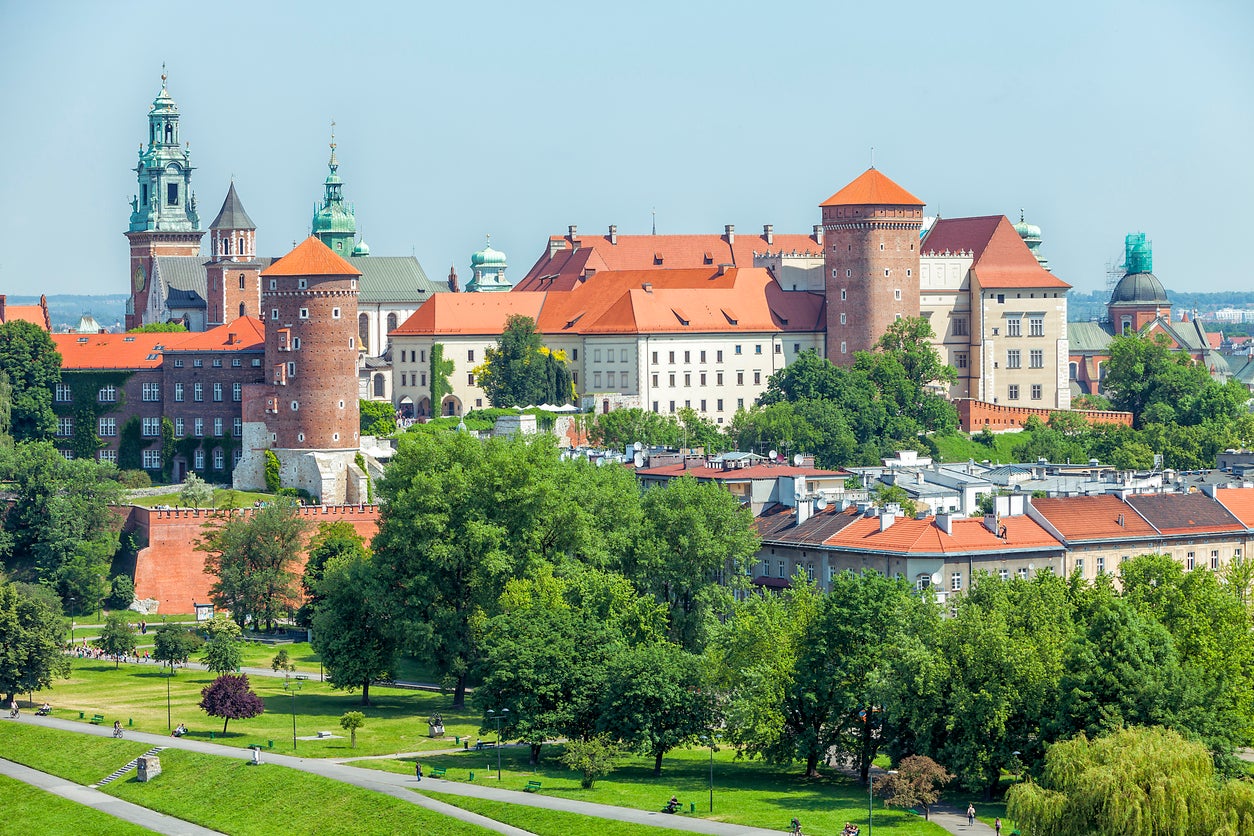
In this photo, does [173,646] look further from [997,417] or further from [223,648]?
[997,417]

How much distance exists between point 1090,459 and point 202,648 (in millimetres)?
51269

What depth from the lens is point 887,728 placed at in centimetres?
6438

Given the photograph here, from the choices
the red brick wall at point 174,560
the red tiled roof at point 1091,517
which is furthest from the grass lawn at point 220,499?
the red tiled roof at point 1091,517

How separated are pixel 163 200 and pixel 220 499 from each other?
6210 cm

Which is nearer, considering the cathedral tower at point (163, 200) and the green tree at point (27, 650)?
the green tree at point (27, 650)

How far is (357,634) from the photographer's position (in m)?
78.1

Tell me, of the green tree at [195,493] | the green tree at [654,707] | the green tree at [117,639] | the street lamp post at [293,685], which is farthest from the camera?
the green tree at [195,493]

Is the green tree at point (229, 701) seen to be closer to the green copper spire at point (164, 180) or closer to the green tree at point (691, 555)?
the green tree at point (691, 555)

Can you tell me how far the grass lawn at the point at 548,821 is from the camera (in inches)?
2350

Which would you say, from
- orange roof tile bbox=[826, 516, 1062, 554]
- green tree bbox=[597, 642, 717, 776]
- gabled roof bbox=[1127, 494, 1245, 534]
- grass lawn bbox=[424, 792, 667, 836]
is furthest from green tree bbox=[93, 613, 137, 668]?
gabled roof bbox=[1127, 494, 1245, 534]

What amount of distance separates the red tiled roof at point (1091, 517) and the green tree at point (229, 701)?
24.8 meters

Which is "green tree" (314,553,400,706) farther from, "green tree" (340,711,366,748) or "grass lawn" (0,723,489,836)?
"grass lawn" (0,723,489,836)

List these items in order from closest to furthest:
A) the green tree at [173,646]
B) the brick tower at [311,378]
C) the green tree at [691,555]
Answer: the green tree at [691,555]
the green tree at [173,646]
the brick tower at [311,378]

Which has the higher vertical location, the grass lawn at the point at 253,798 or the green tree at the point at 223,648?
the green tree at the point at 223,648
